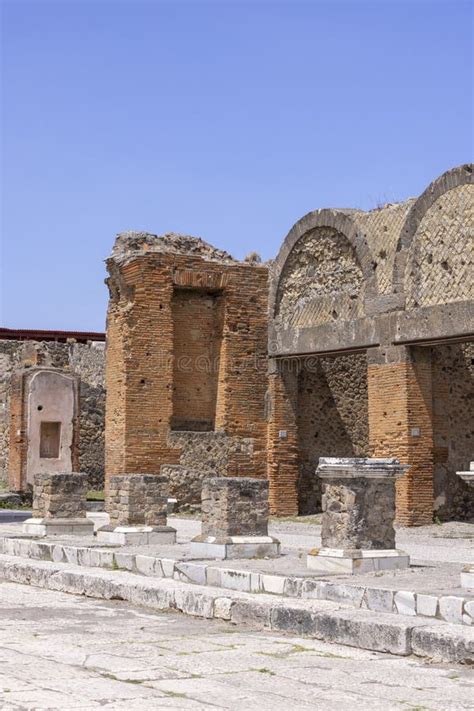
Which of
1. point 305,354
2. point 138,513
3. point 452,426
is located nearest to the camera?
point 138,513

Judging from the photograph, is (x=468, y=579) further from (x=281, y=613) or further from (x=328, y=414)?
(x=328, y=414)

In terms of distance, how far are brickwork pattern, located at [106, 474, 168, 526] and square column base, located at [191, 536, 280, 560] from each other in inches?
73.9

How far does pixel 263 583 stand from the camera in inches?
343

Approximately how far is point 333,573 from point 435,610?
2.15m

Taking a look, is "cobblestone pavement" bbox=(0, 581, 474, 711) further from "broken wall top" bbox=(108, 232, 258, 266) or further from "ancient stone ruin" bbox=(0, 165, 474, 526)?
"broken wall top" bbox=(108, 232, 258, 266)

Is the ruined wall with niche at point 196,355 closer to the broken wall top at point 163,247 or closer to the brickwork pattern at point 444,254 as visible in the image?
the broken wall top at point 163,247

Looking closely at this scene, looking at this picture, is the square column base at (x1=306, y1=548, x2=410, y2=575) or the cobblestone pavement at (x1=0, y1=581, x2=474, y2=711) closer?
the cobblestone pavement at (x1=0, y1=581, x2=474, y2=711)

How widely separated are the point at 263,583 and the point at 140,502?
469cm

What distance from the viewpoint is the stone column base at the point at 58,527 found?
14008 mm

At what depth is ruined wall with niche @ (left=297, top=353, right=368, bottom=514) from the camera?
790 inches

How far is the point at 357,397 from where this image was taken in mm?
20109

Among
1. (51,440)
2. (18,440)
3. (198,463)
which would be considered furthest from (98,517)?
(51,440)

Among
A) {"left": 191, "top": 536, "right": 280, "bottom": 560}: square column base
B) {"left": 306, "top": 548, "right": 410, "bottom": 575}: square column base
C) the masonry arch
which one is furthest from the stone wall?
{"left": 306, "top": 548, "right": 410, "bottom": 575}: square column base

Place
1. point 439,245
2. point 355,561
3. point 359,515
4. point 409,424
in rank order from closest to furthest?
point 355,561, point 359,515, point 409,424, point 439,245
